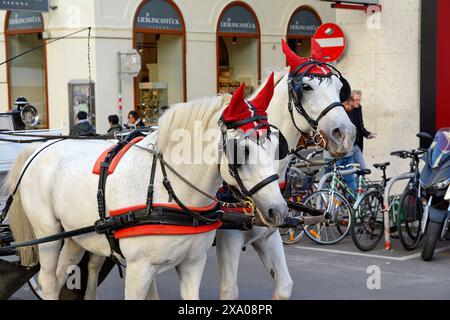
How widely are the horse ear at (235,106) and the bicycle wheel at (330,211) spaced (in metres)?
5.39

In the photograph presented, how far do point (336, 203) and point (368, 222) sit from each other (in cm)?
49

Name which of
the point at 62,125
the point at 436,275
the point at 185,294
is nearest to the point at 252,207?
the point at 185,294

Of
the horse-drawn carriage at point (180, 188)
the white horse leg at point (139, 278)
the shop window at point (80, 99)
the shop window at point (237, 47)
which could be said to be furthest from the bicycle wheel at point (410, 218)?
the shop window at point (237, 47)

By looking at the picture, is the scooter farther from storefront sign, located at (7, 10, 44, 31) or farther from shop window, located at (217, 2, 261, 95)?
storefront sign, located at (7, 10, 44, 31)

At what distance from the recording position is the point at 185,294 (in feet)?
16.0

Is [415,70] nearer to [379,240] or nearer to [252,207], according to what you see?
[379,240]

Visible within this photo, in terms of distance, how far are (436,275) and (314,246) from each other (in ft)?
6.88

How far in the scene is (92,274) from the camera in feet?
19.9

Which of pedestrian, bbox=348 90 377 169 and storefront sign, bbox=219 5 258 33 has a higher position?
storefront sign, bbox=219 5 258 33

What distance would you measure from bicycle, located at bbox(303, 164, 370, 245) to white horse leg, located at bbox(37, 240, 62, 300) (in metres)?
4.70

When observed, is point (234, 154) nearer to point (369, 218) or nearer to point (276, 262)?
point (276, 262)

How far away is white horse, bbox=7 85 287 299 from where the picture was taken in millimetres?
4477

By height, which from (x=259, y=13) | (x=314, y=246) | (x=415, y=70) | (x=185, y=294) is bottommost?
(x=314, y=246)

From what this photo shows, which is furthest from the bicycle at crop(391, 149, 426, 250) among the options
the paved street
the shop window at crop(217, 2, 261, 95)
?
the shop window at crop(217, 2, 261, 95)
